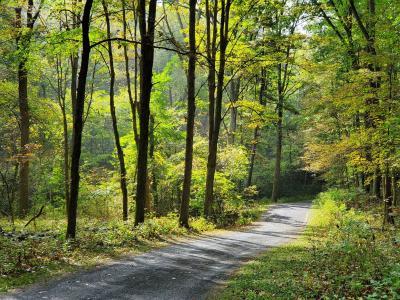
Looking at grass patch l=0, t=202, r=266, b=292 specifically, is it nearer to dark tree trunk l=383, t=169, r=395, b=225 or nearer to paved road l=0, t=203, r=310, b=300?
paved road l=0, t=203, r=310, b=300

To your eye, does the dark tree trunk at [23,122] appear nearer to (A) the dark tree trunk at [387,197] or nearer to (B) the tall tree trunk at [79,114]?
(B) the tall tree trunk at [79,114]

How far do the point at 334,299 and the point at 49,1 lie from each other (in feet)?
41.9

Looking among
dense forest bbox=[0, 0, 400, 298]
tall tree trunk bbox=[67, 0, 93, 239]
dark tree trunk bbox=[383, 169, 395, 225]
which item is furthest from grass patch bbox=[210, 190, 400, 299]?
tall tree trunk bbox=[67, 0, 93, 239]

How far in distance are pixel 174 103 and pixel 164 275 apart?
57.7ft

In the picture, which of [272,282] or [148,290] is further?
[272,282]

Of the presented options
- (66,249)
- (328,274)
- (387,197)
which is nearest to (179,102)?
(387,197)

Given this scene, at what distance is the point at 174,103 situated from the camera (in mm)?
25422

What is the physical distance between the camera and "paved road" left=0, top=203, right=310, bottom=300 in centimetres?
726

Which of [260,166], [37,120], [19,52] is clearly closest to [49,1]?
[19,52]

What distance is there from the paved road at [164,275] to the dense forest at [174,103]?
62.8 inches

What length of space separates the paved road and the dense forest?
62.8 inches

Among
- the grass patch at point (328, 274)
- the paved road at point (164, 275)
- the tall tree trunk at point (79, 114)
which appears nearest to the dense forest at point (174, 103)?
the tall tree trunk at point (79, 114)

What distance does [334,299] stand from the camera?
21.1ft

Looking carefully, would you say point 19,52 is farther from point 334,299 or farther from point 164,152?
point 164,152
